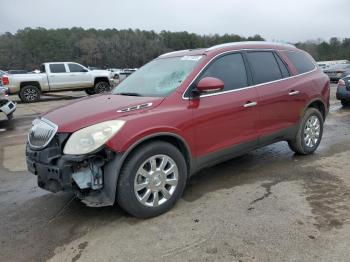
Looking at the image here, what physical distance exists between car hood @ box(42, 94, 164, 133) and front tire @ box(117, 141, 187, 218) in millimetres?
424

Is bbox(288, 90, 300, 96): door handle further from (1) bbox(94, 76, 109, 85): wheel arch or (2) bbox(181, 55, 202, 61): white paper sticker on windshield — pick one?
(1) bbox(94, 76, 109, 85): wheel arch

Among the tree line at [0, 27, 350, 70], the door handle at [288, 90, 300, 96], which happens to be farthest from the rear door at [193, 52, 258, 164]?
the tree line at [0, 27, 350, 70]

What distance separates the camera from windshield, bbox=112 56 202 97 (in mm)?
4525

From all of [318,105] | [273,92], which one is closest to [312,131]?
[318,105]

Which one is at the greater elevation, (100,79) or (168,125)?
(168,125)

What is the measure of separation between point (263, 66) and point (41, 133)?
3.04 metres

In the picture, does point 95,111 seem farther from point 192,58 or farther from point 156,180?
point 192,58

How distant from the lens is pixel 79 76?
63.4 feet

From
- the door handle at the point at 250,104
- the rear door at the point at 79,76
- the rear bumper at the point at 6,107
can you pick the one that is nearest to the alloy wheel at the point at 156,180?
the door handle at the point at 250,104

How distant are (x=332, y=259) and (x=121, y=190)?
193 centimetres

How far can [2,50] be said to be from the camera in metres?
87.8

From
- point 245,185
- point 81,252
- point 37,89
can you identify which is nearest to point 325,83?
point 245,185

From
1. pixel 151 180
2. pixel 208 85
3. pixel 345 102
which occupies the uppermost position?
pixel 208 85

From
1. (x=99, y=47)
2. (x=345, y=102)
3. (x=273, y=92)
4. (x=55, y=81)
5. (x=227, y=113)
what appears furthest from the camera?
(x=99, y=47)
